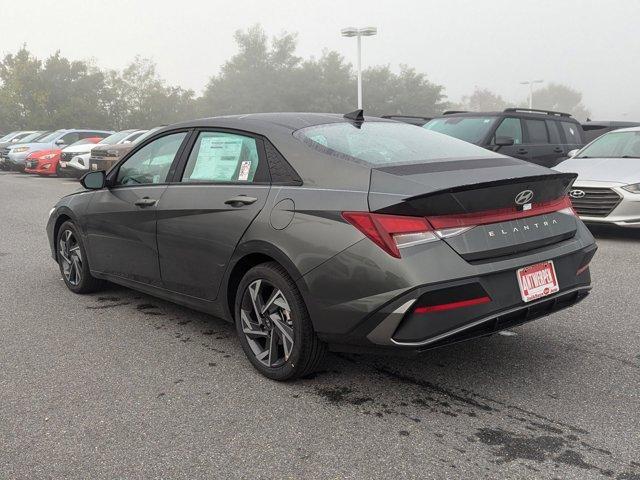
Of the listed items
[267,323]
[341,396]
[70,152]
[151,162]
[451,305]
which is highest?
[151,162]

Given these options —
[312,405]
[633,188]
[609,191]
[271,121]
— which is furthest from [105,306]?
[633,188]

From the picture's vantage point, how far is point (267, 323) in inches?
Result: 138

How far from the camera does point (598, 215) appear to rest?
773cm

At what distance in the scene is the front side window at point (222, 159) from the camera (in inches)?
147

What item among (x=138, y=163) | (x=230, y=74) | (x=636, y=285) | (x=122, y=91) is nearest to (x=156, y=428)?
(x=138, y=163)

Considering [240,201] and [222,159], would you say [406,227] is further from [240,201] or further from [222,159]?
[222,159]

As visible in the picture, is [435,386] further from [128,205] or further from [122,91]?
[122,91]

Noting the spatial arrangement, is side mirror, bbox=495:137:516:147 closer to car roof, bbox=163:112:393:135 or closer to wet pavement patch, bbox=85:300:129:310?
car roof, bbox=163:112:393:135

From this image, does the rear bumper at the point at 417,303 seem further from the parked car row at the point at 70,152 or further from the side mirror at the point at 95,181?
the parked car row at the point at 70,152

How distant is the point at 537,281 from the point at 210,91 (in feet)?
248

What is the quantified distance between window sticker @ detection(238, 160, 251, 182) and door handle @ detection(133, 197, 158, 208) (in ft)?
2.74

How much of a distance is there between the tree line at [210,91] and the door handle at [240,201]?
55851 mm

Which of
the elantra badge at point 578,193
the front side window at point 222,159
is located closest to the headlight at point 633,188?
the elantra badge at point 578,193

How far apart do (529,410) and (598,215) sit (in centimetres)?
541
